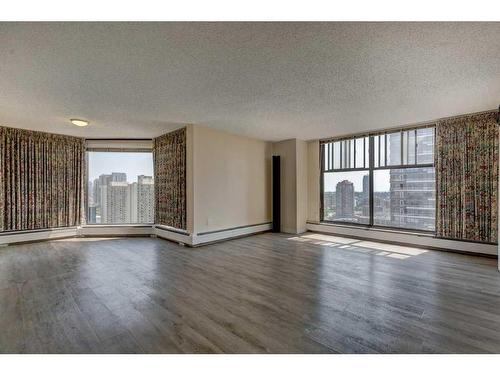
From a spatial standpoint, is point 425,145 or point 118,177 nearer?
point 425,145

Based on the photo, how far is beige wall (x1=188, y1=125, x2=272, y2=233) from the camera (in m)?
5.11

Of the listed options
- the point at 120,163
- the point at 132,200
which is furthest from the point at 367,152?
the point at 120,163

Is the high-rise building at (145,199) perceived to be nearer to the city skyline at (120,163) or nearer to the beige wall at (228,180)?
the city skyline at (120,163)

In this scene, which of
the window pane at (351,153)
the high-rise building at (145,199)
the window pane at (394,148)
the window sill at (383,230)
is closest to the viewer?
the window sill at (383,230)

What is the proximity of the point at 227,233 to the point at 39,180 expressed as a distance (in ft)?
14.2

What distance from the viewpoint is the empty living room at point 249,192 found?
6.27ft

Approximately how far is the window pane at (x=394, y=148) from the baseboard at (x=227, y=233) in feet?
11.0

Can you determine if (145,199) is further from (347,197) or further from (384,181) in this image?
(384,181)

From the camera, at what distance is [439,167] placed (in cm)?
468

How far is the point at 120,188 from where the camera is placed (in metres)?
6.35

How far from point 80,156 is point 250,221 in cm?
446

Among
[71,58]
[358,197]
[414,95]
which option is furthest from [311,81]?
[358,197]

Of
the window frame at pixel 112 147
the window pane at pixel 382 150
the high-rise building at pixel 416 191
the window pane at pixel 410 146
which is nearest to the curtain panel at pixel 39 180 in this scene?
the window frame at pixel 112 147
